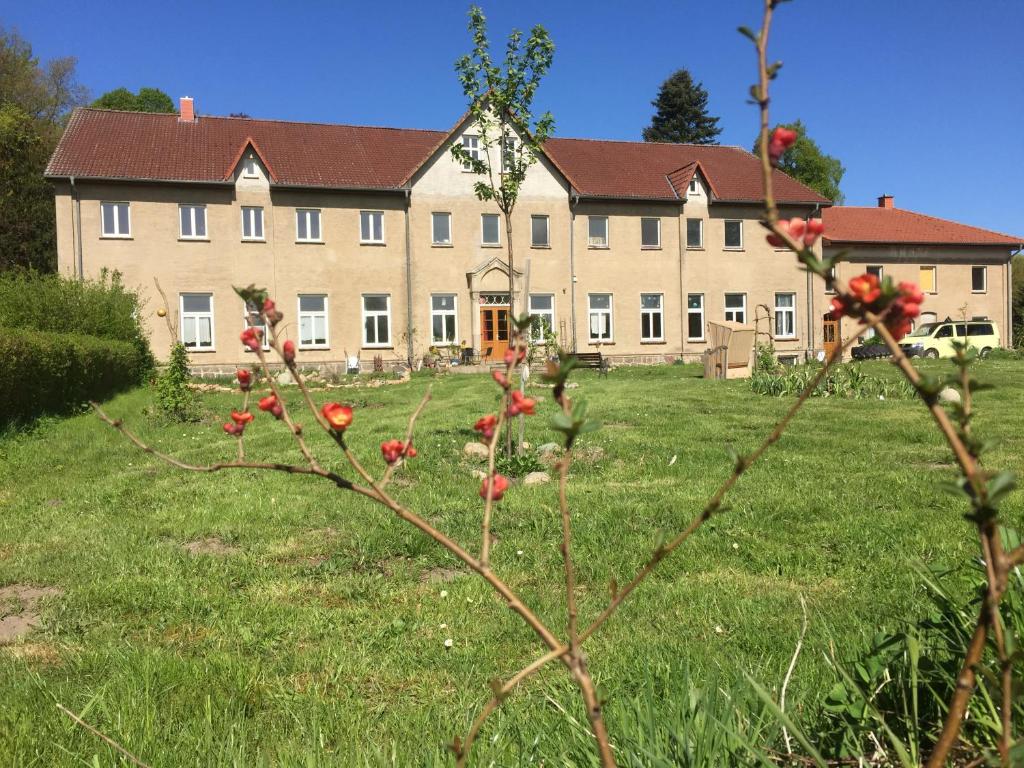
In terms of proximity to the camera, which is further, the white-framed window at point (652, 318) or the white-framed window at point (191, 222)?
the white-framed window at point (652, 318)

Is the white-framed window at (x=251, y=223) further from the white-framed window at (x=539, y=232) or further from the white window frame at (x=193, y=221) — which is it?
the white-framed window at (x=539, y=232)

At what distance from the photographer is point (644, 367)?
2809 cm

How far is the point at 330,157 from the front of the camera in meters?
29.2

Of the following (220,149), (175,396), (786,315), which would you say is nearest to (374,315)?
(220,149)

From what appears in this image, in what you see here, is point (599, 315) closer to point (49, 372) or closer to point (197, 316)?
point (197, 316)

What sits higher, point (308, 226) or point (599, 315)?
point (308, 226)

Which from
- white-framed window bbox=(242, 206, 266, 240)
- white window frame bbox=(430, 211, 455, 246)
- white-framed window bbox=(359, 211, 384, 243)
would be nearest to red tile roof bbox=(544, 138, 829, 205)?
white window frame bbox=(430, 211, 455, 246)

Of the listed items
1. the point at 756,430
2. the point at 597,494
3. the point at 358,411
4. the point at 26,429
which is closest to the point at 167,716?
the point at 597,494

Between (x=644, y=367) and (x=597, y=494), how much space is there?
2185 centimetres

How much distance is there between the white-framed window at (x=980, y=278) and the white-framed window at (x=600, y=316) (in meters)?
18.7

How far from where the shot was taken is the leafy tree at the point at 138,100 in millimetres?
52656

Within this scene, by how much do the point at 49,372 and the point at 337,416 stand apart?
13.4 metres

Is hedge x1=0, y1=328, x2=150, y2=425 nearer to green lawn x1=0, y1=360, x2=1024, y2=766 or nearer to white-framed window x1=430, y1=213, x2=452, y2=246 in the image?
green lawn x1=0, y1=360, x2=1024, y2=766

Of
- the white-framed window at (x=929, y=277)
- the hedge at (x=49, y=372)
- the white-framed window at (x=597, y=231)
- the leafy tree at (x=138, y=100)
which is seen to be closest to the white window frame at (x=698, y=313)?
the white-framed window at (x=597, y=231)
